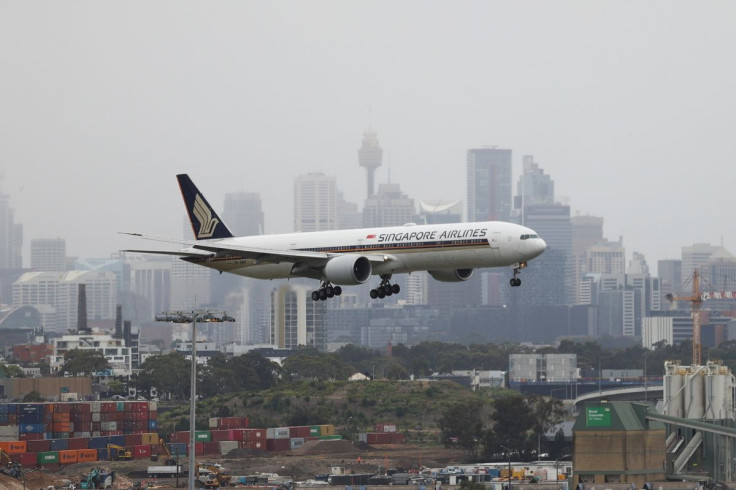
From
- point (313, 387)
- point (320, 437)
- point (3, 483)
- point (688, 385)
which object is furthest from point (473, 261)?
point (313, 387)

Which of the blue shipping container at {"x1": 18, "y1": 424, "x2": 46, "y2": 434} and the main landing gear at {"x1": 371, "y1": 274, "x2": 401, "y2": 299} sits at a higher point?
the main landing gear at {"x1": 371, "y1": 274, "x2": 401, "y2": 299}

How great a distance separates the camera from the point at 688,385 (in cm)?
13025

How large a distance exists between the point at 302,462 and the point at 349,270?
62755mm

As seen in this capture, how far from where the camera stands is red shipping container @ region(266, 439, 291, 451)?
16275 cm

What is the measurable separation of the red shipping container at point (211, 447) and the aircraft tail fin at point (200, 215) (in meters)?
53.3

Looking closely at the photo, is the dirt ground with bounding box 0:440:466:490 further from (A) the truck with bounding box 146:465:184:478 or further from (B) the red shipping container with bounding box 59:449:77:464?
(B) the red shipping container with bounding box 59:449:77:464

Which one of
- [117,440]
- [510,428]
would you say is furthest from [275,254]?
[510,428]

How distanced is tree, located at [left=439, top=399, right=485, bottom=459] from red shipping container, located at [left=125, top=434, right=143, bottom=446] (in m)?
31.0

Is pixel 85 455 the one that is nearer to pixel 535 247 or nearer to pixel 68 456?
pixel 68 456

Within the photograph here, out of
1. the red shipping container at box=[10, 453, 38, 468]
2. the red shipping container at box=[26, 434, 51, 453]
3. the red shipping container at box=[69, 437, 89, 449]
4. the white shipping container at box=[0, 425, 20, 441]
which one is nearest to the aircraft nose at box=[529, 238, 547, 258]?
the red shipping container at box=[10, 453, 38, 468]

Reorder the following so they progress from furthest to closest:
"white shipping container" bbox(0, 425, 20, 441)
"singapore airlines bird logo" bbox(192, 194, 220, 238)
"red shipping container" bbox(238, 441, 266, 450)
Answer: "red shipping container" bbox(238, 441, 266, 450) < "white shipping container" bbox(0, 425, 20, 441) < "singapore airlines bird logo" bbox(192, 194, 220, 238)

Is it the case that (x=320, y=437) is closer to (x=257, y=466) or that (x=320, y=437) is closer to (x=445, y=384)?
(x=257, y=466)

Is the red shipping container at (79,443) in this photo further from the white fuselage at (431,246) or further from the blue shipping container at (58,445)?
the white fuselage at (431,246)

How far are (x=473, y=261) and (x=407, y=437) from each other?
284 ft
